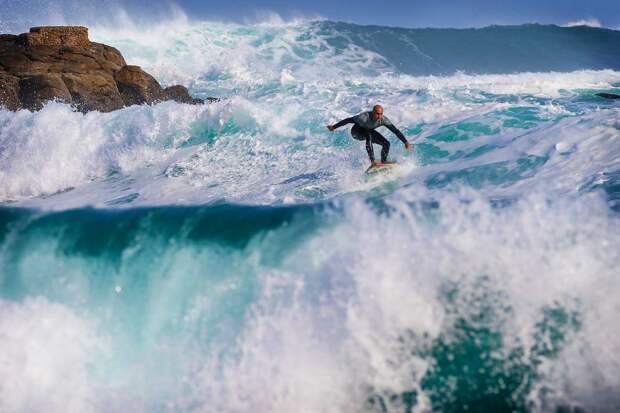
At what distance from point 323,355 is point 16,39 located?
2011cm

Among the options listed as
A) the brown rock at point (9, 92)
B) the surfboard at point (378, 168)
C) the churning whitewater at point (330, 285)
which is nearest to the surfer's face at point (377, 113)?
the surfboard at point (378, 168)

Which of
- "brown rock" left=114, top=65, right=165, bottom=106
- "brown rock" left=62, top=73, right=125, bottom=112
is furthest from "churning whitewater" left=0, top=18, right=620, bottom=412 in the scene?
"brown rock" left=114, top=65, right=165, bottom=106

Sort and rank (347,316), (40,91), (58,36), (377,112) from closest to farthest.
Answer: (347,316) → (377,112) → (40,91) → (58,36)

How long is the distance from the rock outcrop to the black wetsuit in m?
11.6

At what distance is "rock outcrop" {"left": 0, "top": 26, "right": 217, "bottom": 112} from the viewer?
49.4 ft

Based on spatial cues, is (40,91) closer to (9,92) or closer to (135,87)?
(9,92)

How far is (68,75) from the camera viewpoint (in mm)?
15906

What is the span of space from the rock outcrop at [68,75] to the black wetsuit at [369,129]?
11582 millimetres

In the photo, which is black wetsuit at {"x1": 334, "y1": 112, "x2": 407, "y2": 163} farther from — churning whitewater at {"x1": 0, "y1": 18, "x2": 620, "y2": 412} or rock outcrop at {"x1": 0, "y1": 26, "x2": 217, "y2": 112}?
rock outcrop at {"x1": 0, "y1": 26, "x2": 217, "y2": 112}

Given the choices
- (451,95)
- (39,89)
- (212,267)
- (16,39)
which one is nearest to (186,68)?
(16,39)

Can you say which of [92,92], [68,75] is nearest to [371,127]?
[92,92]

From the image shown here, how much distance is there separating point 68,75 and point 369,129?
503 inches

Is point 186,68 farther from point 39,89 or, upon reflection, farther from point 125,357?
point 125,357

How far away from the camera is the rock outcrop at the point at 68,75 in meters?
15.1
